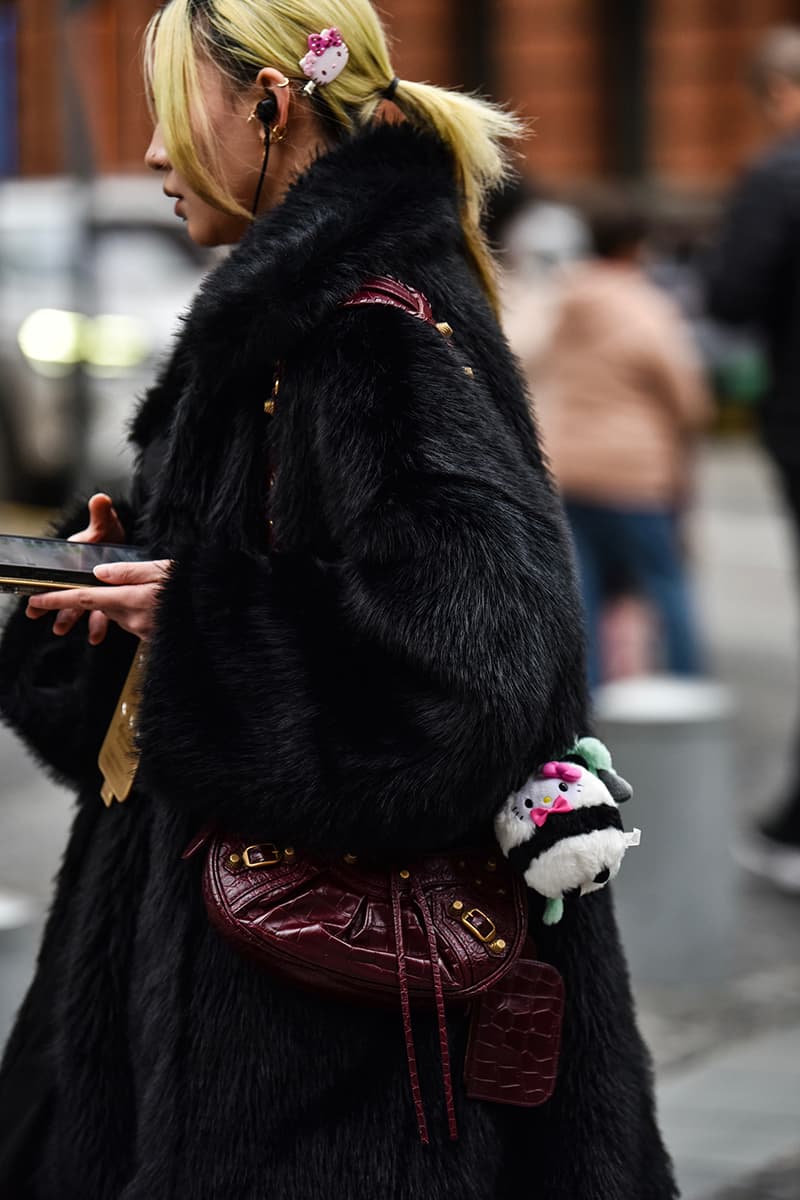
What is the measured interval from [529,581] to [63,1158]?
863 mm

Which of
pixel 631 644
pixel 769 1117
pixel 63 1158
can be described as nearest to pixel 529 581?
pixel 63 1158

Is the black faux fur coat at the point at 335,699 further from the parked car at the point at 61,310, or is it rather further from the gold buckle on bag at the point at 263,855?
the parked car at the point at 61,310

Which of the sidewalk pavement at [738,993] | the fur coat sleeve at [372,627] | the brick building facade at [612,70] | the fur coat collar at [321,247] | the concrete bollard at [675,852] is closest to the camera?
the fur coat sleeve at [372,627]

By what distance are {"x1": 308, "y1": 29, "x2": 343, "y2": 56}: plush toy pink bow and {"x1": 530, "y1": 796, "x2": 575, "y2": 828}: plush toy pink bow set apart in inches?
33.2

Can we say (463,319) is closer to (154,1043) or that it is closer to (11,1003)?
(154,1043)

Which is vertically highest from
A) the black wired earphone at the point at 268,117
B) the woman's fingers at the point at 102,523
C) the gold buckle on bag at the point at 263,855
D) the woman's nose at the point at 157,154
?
the black wired earphone at the point at 268,117

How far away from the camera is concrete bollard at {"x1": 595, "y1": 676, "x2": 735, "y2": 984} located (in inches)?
199

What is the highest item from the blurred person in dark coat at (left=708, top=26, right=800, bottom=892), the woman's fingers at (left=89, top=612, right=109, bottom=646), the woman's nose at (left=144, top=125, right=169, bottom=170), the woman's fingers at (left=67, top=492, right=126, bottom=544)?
the woman's nose at (left=144, top=125, right=169, bottom=170)

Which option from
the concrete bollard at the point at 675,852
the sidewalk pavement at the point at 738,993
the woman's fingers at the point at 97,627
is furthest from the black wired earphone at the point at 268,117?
the concrete bollard at the point at 675,852

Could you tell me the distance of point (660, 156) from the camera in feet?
79.3

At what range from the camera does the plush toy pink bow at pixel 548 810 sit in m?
2.07

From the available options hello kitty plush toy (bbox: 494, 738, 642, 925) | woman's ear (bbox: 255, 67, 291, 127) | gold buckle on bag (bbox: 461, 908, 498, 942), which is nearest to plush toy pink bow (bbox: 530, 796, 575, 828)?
hello kitty plush toy (bbox: 494, 738, 642, 925)

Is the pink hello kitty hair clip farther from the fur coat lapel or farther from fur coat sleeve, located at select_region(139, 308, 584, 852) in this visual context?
fur coat sleeve, located at select_region(139, 308, 584, 852)

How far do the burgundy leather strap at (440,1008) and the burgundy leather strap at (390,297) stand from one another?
0.59 meters
